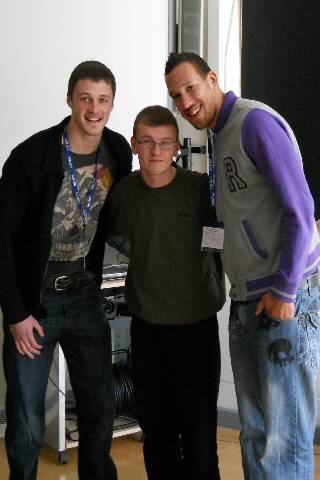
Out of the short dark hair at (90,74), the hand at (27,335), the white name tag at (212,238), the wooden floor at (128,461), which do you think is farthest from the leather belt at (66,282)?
the wooden floor at (128,461)

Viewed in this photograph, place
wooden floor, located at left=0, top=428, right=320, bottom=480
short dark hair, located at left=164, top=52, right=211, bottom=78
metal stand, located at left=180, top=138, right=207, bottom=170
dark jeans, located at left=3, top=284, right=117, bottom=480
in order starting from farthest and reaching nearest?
metal stand, located at left=180, top=138, right=207, bottom=170, wooden floor, located at left=0, top=428, right=320, bottom=480, dark jeans, located at left=3, top=284, right=117, bottom=480, short dark hair, located at left=164, top=52, right=211, bottom=78

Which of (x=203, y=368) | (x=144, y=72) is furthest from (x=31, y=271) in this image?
(x=144, y=72)

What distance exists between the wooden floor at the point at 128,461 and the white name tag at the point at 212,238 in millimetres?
1295

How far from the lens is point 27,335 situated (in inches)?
79.4

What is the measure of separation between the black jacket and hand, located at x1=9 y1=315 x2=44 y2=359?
0.02 meters

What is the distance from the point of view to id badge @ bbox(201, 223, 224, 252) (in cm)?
187

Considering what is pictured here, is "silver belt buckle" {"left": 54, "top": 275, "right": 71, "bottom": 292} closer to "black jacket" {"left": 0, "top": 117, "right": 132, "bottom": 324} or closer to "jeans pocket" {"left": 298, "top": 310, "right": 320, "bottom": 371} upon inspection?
"black jacket" {"left": 0, "top": 117, "right": 132, "bottom": 324}

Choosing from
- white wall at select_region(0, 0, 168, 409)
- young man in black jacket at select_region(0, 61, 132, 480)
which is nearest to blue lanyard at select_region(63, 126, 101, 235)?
young man in black jacket at select_region(0, 61, 132, 480)

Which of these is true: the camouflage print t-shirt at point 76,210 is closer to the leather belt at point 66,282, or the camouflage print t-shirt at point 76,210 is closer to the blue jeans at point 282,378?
the leather belt at point 66,282

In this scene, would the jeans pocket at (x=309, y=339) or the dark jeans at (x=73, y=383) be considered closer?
the jeans pocket at (x=309, y=339)

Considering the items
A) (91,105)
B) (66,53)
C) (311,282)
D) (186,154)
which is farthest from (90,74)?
(186,154)

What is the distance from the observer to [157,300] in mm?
2008

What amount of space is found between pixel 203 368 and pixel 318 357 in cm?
41

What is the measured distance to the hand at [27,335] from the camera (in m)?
2.01
